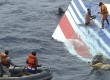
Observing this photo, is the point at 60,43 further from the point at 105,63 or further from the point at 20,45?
the point at 105,63

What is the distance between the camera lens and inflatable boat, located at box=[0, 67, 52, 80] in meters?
29.9

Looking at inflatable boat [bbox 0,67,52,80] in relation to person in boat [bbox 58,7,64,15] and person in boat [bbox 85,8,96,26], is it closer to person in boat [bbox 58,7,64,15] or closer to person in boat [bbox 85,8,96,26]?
person in boat [bbox 85,8,96,26]

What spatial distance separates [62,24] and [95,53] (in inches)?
348

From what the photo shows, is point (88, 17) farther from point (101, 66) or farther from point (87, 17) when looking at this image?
point (101, 66)

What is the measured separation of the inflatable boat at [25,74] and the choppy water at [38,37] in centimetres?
201

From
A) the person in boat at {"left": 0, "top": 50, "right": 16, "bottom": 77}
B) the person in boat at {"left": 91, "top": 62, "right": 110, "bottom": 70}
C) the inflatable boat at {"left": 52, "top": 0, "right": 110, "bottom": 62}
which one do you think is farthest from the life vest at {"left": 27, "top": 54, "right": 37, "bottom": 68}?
the inflatable boat at {"left": 52, "top": 0, "right": 110, "bottom": 62}

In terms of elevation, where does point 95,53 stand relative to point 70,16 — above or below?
below

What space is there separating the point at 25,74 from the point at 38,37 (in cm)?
1146

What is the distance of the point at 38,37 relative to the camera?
4203 centimetres

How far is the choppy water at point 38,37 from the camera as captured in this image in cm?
3425

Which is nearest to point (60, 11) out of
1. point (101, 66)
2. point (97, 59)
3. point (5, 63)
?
point (97, 59)

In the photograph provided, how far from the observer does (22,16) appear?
4884 cm

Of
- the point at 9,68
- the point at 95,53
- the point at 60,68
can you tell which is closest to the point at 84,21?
the point at 95,53

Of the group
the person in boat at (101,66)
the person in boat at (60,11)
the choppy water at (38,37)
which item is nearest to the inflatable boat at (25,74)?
the choppy water at (38,37)
